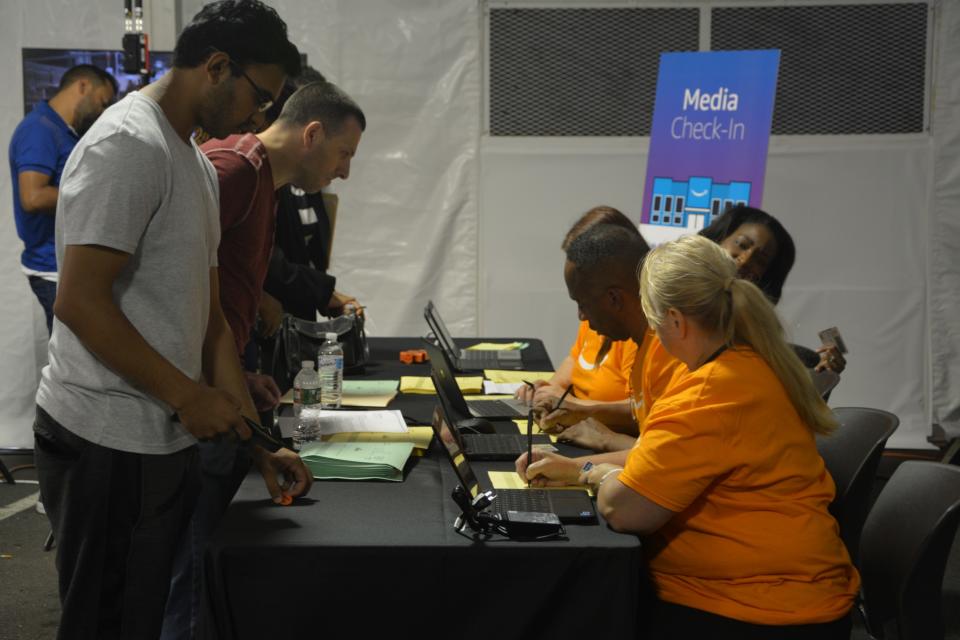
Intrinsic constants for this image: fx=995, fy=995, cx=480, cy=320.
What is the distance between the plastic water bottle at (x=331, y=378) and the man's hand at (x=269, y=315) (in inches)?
10.3

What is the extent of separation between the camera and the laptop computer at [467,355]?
3.26 metres

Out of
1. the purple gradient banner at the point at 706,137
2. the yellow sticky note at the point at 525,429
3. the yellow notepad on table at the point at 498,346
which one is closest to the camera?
the yellow sticky note at the point at 525,429

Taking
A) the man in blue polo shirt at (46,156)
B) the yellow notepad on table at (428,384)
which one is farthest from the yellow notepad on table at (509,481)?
the man in blue polo shirt at (46,156)

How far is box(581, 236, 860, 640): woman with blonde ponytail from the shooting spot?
5.08 feet

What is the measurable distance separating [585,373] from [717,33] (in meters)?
2.62

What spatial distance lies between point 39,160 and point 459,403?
226cm

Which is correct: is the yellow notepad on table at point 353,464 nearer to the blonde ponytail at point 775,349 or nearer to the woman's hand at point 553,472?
the woman's hand at point 553,472

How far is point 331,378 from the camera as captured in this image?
8.63 ft

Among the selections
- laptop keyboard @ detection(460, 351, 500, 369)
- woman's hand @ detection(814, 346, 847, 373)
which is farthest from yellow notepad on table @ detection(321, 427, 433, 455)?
woman's hand @ detection(814, 346, 847, 373)

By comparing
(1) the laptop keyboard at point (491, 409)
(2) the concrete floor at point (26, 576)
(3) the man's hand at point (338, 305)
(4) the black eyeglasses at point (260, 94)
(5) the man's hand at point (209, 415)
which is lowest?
(2) the concrete floor at point (26, 576)

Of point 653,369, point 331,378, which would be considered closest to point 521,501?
point 653,369

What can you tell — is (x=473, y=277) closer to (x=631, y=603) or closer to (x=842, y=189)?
(x=842, y=189)

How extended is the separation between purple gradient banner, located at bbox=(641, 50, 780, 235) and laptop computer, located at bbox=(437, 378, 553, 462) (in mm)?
1457

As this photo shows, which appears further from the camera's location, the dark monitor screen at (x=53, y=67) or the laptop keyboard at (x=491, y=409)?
the dark monitor screen at (x=53, y=67)
